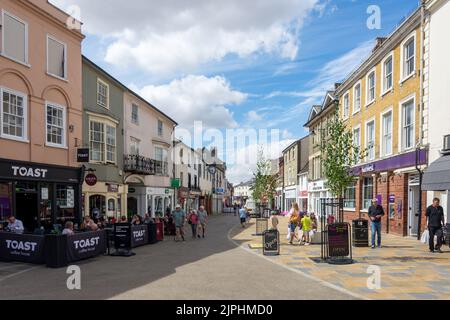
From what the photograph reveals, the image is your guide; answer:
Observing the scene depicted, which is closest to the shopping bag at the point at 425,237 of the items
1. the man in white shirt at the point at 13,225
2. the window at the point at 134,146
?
the man in white shirt at the point at 13,225

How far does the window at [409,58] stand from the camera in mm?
18344

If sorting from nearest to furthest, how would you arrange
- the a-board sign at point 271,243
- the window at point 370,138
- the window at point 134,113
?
the a-board sign at point 271,243 → the window at point 370,138 → the window at point 134,113

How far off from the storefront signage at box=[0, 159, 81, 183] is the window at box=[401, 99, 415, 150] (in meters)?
16.0

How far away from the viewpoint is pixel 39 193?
16.2m

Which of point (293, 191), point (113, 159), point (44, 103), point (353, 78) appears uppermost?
point (353, 78)

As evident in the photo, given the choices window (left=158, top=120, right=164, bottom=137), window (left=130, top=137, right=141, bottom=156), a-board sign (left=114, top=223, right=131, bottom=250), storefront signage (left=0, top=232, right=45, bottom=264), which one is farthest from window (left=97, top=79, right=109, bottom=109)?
storefront signage (left=0, top=232, right=45, bottom=264)

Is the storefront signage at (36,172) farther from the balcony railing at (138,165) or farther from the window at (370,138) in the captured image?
the window at (370,138)

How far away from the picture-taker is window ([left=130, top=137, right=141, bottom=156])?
2728 centimetres

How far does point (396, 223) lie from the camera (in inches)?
772

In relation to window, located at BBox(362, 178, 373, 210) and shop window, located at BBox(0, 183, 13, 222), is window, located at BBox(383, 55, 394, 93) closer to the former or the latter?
window, located at BBox(362, 178, 373, 210)

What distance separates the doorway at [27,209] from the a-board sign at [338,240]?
11625mm

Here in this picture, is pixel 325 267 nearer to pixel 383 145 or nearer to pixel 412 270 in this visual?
pixel 412 270

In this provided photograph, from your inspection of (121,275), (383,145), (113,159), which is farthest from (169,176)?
(121,275)
